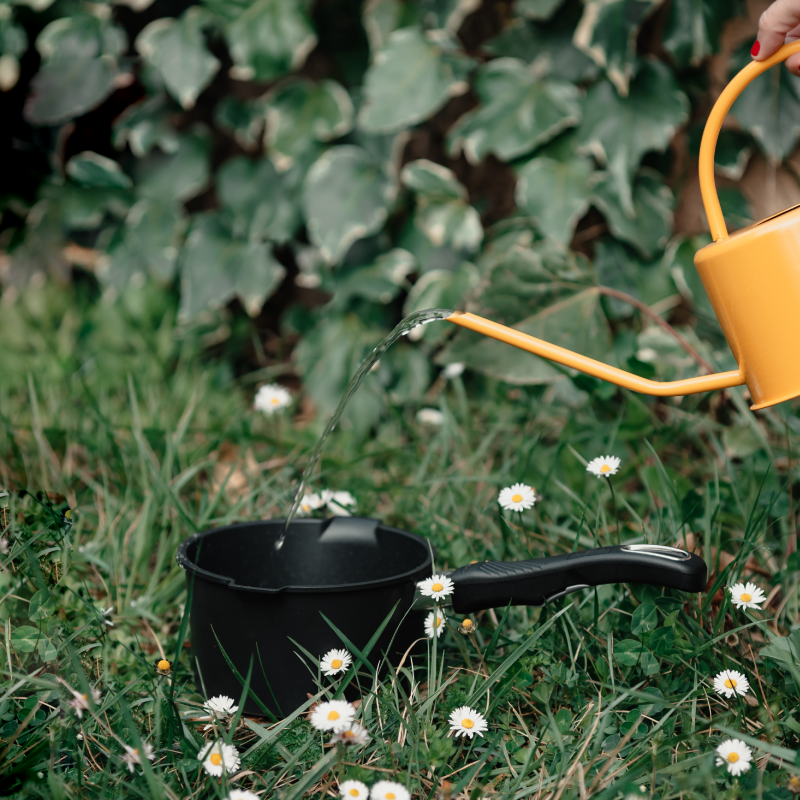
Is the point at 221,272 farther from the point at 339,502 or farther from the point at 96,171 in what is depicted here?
the point at 339,502

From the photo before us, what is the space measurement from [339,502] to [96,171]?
1143 millimetres

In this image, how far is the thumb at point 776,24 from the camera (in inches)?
30.0

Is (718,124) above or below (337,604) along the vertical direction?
above

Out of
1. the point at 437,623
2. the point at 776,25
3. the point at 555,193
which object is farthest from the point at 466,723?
the point at 555,193

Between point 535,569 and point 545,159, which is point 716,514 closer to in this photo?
point 535,569

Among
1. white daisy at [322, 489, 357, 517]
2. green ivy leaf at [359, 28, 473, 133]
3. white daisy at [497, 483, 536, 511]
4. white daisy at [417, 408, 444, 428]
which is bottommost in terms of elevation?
white daisy at [417, 408, 444, 428]

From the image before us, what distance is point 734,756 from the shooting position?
0.69m

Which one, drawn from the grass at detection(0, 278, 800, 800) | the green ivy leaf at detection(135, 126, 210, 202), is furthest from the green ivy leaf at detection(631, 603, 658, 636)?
the green ivy leaf at detection(135, 126, 210, 202)

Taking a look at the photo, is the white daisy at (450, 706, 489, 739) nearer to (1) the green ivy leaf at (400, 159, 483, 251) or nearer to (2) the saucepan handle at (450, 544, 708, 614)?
(2) the saucepan handle at (450, 544, 708, 614)

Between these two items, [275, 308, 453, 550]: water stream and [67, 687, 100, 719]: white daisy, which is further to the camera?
[275, 308, 453, 550]: water stream

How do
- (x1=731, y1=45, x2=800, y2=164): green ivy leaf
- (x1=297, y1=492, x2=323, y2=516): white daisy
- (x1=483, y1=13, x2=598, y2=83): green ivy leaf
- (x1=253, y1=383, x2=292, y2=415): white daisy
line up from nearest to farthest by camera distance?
1. (x1=297, y1=492, x2=323, y2=516): white daisy
2. (x1=253, y1=383, x2=292, y2=415): white daisy
3. (x1=731, y1=45, x2=800, y2=164): green ivy leaf
4. (x1=483, y1=13, x2=598, y2=83): green ivy leaf

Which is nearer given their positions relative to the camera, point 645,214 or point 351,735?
point 351,735

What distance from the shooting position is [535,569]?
798 millimetres

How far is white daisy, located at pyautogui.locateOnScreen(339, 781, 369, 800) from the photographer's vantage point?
0.67 metres
